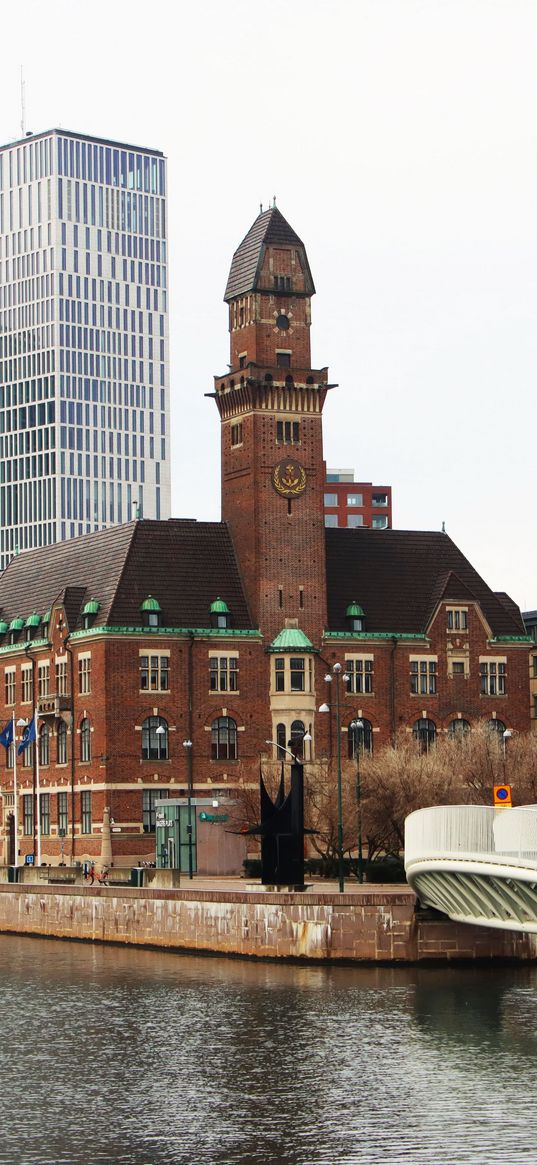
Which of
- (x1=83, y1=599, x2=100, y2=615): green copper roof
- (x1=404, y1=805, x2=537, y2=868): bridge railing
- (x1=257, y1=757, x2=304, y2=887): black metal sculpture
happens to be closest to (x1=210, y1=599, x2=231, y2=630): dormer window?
(x1=83, y1=599, x2=100, y2=615): green copper roof

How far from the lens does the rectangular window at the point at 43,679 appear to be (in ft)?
450

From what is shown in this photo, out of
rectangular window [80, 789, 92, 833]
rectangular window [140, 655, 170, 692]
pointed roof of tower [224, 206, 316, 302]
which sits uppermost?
pointed roof of tower [224, 206, 316, 302]

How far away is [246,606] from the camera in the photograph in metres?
135

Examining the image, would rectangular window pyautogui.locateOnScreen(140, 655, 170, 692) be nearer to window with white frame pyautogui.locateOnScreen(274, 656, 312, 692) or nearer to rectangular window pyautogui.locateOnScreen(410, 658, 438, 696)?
→ window with white frame pyautogui.locateOnScreen(274, 656, 312, 692)

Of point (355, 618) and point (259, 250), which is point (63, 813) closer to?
point (355, 618)

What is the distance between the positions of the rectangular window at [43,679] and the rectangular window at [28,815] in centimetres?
643

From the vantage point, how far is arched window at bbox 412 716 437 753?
448ft

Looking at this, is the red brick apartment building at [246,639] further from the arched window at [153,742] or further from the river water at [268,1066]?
the river water at [268,1066]

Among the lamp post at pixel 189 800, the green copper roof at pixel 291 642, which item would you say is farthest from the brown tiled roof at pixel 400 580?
the lamp post at pixel 189 800

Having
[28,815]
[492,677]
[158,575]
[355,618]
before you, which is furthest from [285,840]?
[492,677]

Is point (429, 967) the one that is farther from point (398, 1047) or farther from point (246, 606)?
point (246, 606)

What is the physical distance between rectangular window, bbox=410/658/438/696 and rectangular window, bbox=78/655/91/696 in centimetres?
2034

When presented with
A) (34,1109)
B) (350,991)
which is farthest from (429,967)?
(34,1109)

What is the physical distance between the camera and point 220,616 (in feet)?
437
